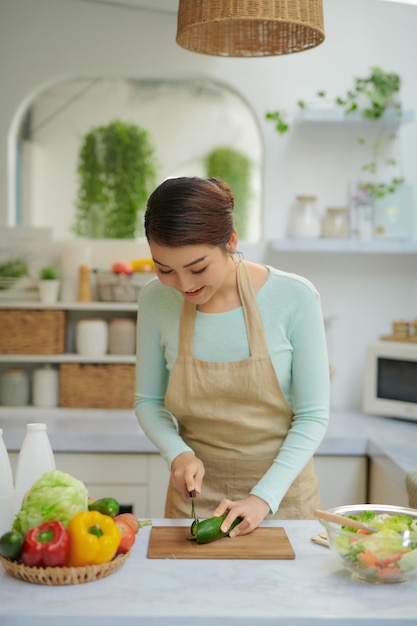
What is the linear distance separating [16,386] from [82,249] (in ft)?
2.21

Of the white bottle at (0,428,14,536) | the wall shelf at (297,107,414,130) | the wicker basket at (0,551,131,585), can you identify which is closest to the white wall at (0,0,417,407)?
the wall shelf at (297,107,414,130)

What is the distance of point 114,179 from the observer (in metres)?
3.84

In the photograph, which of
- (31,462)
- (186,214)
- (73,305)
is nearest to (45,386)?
(73,305)

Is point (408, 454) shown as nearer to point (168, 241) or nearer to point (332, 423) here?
point (332, 423)

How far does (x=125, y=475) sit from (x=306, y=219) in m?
1.38

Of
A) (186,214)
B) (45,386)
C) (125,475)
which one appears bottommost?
(125,475)

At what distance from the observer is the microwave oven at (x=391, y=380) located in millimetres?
3383

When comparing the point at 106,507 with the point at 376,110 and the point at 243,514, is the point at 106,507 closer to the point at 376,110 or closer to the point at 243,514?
the point at 243,514

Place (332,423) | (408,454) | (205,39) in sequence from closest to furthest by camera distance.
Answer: (205,39) < (408,454) < (332,423)

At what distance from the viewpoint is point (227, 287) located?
2029 mm

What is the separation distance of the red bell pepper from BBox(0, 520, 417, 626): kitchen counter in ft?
0.15

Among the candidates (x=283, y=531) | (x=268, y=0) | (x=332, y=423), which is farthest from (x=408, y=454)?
(x=268, y=0)

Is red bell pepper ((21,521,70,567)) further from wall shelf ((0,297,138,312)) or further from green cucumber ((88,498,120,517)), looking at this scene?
wall shelf ((0,297,138,312))

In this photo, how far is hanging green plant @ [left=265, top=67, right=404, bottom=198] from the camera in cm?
357
